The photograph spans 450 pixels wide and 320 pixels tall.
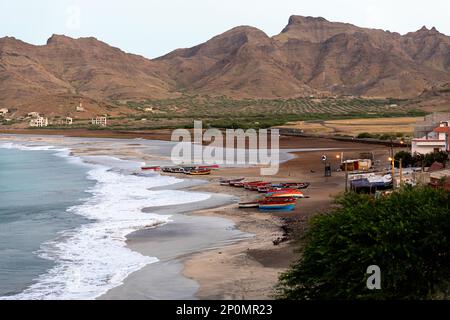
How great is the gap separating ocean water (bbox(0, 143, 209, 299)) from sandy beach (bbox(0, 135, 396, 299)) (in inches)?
37.6

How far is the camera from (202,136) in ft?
360

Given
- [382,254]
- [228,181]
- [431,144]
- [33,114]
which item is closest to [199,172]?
[228,181]

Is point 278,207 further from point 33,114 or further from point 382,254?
point 33,114

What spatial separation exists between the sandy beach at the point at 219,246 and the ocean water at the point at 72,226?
3.13ft

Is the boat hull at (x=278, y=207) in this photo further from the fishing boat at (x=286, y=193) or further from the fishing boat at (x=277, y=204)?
the fishing boat at (x=286, y=193)

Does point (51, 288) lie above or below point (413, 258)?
below

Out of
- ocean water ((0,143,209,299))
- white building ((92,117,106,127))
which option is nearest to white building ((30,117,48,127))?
white building ((92,117,106,127))

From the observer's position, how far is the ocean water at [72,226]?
2270cm

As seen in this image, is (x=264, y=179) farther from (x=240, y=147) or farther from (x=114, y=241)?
(x=240, y=147)

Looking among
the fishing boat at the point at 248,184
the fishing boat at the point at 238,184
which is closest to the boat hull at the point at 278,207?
the fishing boat at the point at 248,184

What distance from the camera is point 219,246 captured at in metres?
27.8

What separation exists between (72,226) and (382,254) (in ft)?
67.2

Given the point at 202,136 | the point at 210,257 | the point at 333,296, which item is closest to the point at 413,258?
the point at 333,296

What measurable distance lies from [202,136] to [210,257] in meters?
84.2
